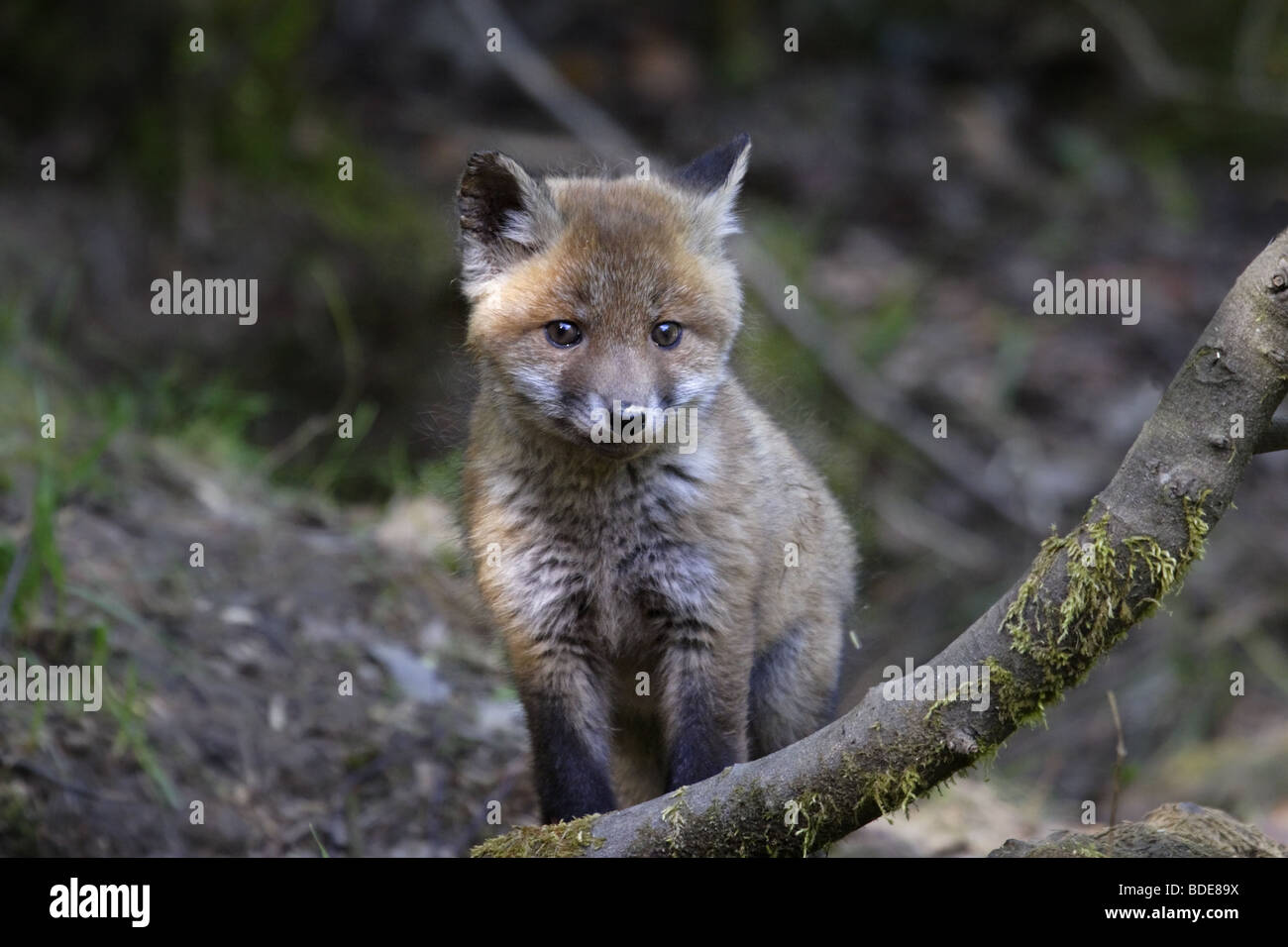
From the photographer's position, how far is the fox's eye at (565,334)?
4.37 meters

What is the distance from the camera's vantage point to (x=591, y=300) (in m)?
4.36

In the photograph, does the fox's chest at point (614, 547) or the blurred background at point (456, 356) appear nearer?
the fox's chest at point (614, 547)

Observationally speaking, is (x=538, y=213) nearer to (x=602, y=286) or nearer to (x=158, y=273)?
(x=602, y=286)

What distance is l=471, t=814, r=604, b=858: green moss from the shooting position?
12.5 feet

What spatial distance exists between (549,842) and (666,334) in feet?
5.52

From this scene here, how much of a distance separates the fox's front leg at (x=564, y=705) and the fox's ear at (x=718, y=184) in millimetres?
1447
